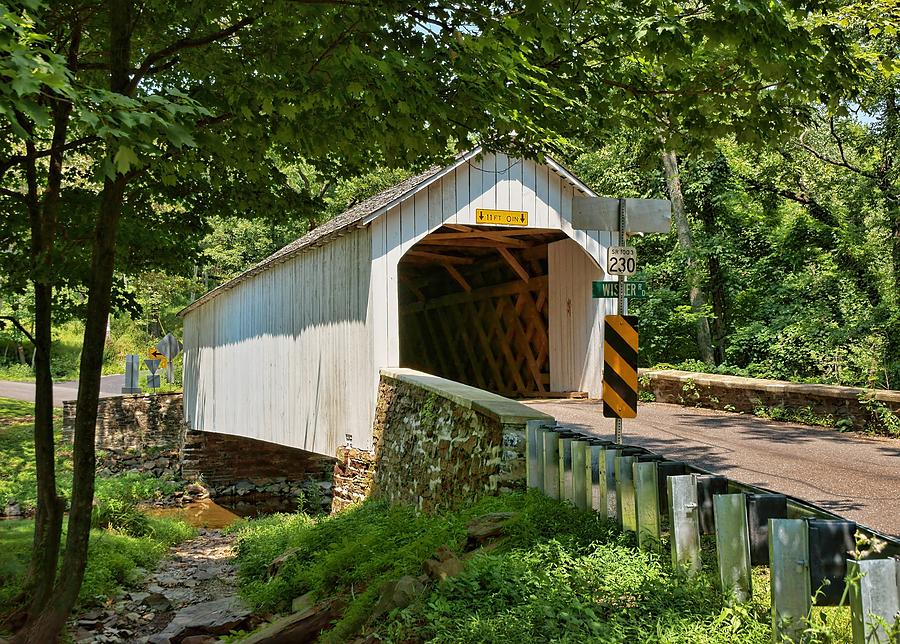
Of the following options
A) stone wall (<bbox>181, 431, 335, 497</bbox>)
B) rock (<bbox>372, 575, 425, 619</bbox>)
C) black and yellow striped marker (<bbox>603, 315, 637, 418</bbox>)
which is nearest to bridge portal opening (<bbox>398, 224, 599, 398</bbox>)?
stone wall (<bbox>181, 431, 335, 497</bbox>)

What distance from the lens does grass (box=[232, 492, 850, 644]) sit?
137 inches

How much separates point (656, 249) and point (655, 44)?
14574mm

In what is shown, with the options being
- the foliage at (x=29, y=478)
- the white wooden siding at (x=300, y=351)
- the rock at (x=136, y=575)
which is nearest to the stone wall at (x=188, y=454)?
the foliage at (x=29, y=478)

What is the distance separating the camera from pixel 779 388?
10586mm

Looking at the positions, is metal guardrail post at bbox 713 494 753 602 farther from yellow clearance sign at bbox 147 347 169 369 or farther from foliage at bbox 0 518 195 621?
yellow clearance sign at bbox 147 347 169 369

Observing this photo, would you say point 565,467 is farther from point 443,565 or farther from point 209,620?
point 209,620

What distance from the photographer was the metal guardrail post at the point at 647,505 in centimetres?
443

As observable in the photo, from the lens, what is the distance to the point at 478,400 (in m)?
6.96

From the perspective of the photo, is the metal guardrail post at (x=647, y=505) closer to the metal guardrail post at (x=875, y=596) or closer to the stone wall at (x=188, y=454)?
the metal guardrail post at (x=875, y=596)

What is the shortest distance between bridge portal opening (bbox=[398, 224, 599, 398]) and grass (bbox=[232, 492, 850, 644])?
22.4ft

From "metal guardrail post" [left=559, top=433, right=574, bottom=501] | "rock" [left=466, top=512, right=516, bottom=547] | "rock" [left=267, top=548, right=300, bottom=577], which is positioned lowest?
"rock" [left=267, top=548, right=300, bottom=577]

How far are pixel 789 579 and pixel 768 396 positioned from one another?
791cm

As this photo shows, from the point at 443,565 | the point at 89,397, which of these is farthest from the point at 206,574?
the point at 443,565

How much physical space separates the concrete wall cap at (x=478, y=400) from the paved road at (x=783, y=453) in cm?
170
